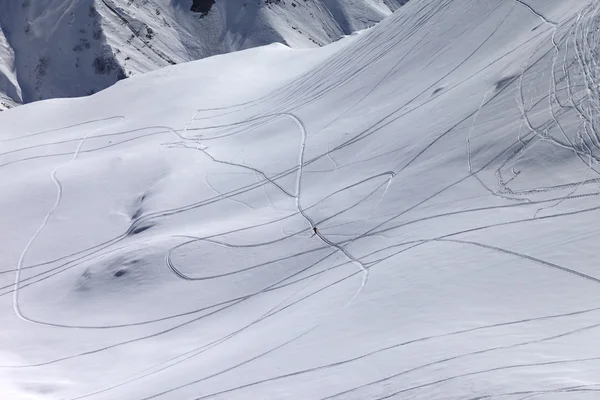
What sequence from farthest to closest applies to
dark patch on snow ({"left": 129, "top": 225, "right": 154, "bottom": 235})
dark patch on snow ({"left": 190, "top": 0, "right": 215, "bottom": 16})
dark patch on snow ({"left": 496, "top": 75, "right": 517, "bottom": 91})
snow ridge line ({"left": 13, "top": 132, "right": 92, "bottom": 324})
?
1. dark patch on snow ({"left": 190, "top": 0, "right": 215, "bottom": 16})
2. dark patch on snow ({"left": 129, "top": 225, "right": 154, "bottom": 235})
3. snow ridge line ({"left": 13, "top": 132, "right": 92, "bottom": 324})
4. dark patch on snow ({"left": 496, "top": 75, "right": 517, "bottom": 91})

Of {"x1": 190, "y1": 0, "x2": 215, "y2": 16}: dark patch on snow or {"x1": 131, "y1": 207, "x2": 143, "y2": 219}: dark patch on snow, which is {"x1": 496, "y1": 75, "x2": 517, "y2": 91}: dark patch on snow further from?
{"x1": 190, "y1": 0, "x2": 215, "y2": 16}: dark patch on snow

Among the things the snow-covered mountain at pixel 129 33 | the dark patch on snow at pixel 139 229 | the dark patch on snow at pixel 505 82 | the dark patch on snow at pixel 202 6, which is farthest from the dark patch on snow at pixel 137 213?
the dark patch on snow at pixel 202 6

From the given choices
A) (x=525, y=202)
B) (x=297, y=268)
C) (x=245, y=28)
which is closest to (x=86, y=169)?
→ (x=297, y=268)

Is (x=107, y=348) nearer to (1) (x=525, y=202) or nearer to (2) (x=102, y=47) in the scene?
(1) (x=525, y=202)

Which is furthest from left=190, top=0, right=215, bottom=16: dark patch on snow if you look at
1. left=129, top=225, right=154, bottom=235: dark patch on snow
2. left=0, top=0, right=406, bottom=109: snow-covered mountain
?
left=129, top=225, right=154, bottom=235: dark patch on snow

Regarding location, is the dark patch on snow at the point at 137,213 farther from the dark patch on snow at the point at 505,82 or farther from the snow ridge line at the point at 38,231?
the dark patch on snow at the point at 505,82

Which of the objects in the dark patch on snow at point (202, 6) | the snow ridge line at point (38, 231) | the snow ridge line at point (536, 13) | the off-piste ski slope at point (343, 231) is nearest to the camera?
the off-piste ski slope at point (343, 231)

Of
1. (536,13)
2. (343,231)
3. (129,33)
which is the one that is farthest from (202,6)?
(343,231)

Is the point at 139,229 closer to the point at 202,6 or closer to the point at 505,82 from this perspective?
Result: the point at 505,82
